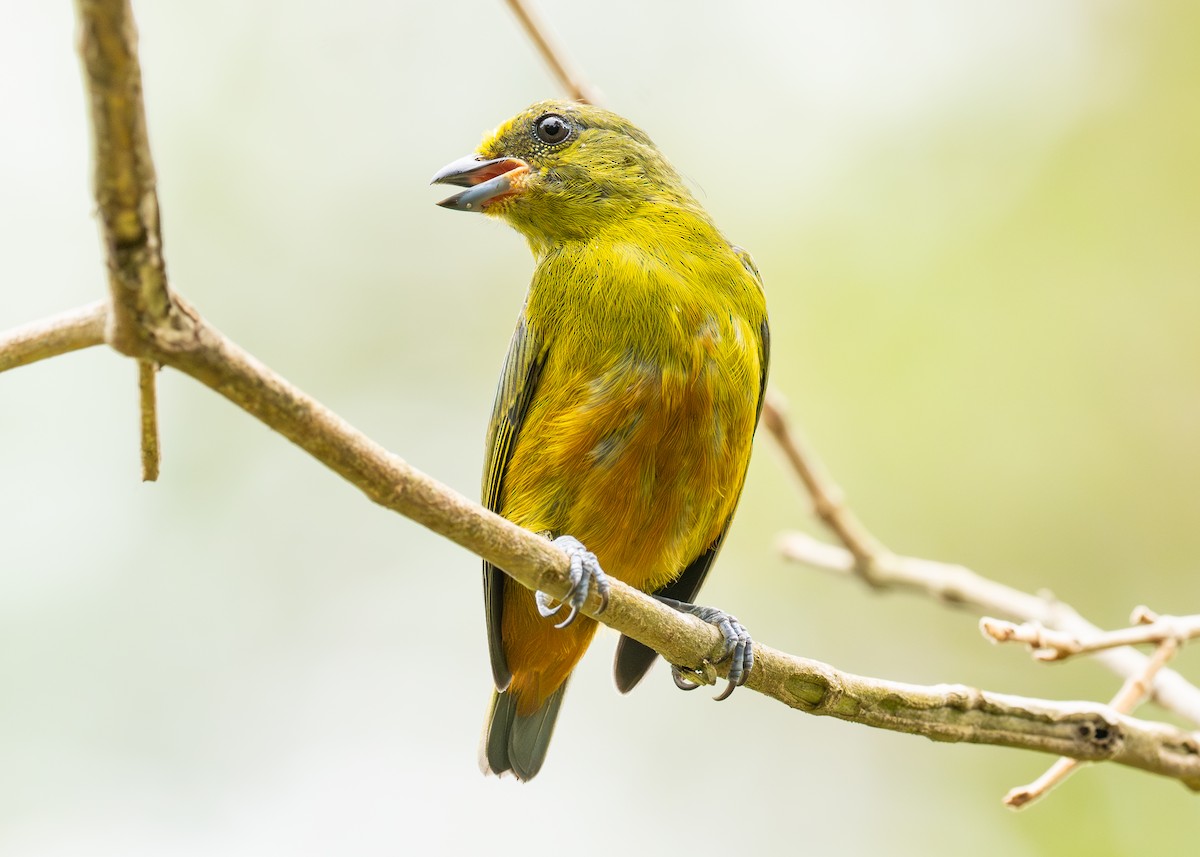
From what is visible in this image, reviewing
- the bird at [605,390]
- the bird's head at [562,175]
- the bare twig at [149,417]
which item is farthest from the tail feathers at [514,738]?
the bare twig at [149,417]

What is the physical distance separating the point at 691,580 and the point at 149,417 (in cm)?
236

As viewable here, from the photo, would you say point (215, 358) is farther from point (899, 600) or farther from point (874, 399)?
point (899, 600)

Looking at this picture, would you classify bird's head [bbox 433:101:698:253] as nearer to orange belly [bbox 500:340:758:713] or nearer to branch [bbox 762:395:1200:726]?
orange belly [bbox 500:340:758:713]

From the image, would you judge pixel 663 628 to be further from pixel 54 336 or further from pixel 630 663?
pixel 54 336

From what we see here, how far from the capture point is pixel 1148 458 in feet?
21.2

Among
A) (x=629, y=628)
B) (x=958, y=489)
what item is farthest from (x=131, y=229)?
(x=958, y=489)

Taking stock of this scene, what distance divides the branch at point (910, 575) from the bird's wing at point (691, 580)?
0.54ft

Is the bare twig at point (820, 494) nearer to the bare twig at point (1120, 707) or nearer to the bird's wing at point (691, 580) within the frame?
the bird's wing at point (691, 580)

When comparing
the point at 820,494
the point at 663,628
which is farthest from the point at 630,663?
the point at 663,628

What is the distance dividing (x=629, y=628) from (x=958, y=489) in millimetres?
4562

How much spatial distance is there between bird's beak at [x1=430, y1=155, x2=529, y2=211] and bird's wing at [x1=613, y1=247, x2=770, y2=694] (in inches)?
28.0

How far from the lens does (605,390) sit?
3041 mm

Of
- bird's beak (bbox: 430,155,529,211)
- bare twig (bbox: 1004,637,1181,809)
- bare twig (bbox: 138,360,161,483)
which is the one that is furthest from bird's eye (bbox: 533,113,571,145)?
bare twig (bbox: 138,360,161,483)

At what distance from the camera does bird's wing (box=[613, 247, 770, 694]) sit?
3484 millimetres
